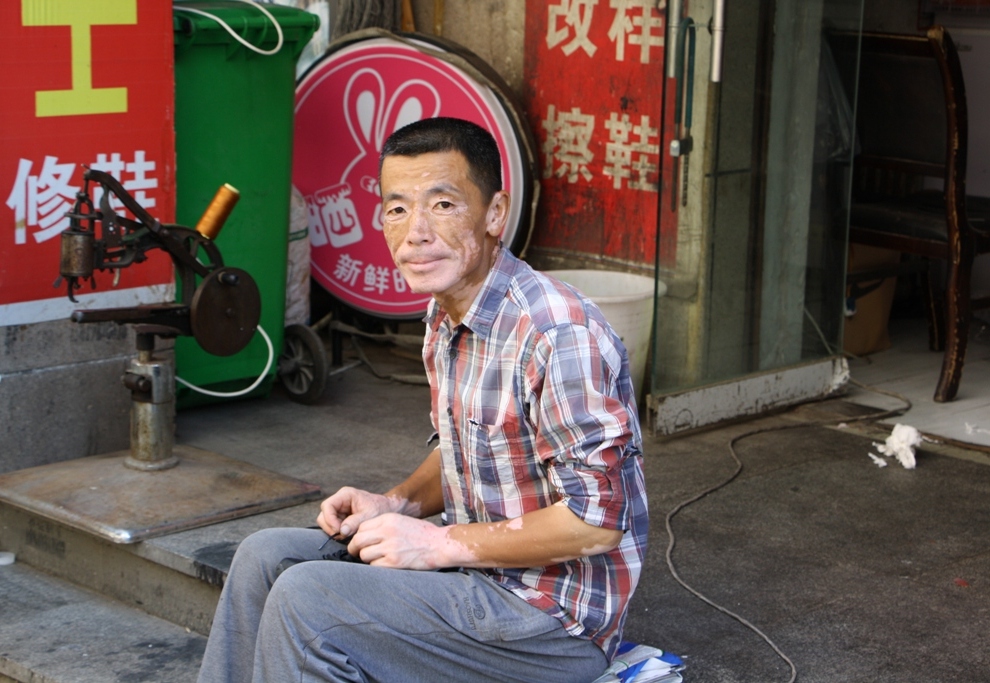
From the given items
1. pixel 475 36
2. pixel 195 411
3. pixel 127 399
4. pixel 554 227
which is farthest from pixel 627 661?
pixel 475 36

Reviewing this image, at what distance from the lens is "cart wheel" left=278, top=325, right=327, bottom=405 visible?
16.5ft

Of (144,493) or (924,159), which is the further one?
(924,159)

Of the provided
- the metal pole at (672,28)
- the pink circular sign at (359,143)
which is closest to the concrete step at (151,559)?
the metal pole at (672,28)

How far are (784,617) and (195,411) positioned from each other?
2.54 metres

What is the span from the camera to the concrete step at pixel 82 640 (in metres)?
3.16

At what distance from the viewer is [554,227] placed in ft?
18.0

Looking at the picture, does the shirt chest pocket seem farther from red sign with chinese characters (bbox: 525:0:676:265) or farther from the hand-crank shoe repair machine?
red sign with chinese characters (bbox: 525:0:676:265)

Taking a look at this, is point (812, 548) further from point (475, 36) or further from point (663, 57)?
point (475, 36)

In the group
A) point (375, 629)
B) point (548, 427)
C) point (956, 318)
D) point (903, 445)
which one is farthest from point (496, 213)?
point (956, 318)

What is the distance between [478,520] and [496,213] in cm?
56

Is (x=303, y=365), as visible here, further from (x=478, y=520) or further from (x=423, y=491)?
(x=478, y=520)

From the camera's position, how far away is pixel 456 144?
234cm

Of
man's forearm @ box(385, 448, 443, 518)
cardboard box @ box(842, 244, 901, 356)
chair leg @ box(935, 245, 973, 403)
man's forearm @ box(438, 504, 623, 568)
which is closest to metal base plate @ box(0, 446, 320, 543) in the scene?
man's forearm @ box(385, 448, 443, 518)

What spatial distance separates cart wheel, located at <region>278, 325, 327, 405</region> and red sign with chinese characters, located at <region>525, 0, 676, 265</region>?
108 centimetres
